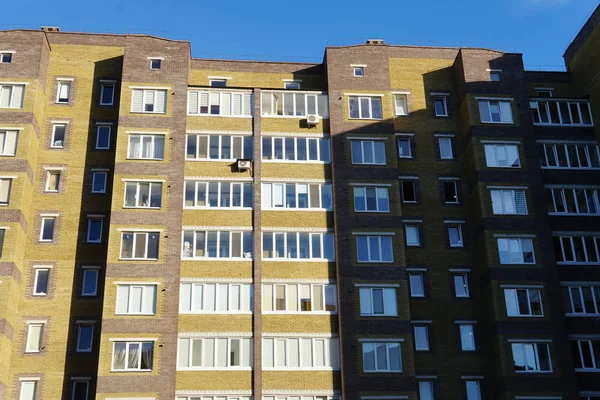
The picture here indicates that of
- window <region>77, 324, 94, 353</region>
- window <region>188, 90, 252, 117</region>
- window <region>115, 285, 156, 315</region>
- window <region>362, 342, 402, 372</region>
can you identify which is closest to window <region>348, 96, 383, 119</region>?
window <region>188, 90, 252, 117</region>

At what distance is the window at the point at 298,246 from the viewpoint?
4628 centimetres

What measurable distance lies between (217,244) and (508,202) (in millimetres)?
18664

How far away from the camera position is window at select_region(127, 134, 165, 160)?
47.9 metres

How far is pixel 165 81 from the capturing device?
50344 millimetres

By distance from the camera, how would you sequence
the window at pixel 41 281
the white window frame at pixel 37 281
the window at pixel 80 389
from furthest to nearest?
1. the window at pixel 41 281
2. the white window frame at pixel 37 281
3. the window at pixel 80 389

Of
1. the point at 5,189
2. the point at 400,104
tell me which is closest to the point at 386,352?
the point at 400,104

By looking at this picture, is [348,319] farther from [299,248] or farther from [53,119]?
[53,119]

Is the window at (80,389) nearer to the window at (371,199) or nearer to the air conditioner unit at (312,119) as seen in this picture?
the window at (371,199)

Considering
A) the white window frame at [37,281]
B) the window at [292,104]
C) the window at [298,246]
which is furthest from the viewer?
the window at [292,104]

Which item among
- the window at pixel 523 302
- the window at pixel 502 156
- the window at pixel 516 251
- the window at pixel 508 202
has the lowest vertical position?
the window at pixel 523 302

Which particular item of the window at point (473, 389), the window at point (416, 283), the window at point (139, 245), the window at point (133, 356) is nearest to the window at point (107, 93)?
the window at point (139, 245)

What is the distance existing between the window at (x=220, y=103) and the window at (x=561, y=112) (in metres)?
19.8

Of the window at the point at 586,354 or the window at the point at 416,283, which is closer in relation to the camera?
the window at the point at 586,354

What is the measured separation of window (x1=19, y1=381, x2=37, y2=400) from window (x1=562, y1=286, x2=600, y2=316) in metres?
31.8
